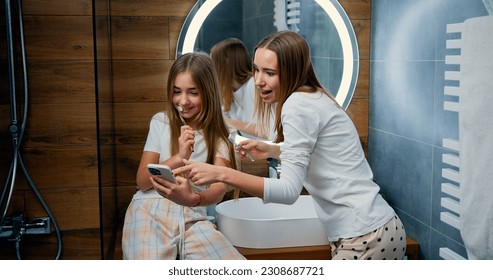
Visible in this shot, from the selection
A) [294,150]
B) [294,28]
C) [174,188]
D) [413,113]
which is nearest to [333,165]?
[294,150]

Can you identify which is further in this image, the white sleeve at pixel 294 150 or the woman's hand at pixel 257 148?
the woman's hand at pixel 257 148

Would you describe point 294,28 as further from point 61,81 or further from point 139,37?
point 61,81

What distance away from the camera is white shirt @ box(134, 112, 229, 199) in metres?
1.87

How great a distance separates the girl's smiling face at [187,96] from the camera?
185 centimetres

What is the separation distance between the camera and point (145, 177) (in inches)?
74.9

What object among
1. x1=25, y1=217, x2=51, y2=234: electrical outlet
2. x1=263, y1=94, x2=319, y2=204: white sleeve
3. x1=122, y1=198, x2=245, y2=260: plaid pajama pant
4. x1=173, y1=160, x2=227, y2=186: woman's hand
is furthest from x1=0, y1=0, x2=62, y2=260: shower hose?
x1=263, y1=94, x2=319, y2=204: white sleeve

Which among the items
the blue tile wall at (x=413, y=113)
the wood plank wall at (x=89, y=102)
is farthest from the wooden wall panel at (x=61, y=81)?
the blue tile wall at (x=413, y=113)

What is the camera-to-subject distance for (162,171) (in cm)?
158

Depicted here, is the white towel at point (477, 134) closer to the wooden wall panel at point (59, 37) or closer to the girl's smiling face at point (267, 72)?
the girl's smiling face at point (267, 72)

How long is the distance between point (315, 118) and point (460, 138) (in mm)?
412

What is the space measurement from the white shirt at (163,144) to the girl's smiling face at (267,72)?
0.78ft

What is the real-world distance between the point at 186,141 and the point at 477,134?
735 mm
